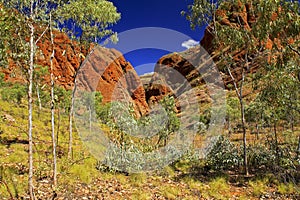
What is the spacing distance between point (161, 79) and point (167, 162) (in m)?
107

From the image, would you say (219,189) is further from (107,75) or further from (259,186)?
(107,75)

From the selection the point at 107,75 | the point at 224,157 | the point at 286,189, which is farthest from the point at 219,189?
the point at 107,75

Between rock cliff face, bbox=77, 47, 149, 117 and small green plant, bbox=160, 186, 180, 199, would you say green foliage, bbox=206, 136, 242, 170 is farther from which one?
rock cliff face, bbox=77, 47, 149, 117

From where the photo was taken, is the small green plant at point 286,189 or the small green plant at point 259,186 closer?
the small green plant at point 286,189

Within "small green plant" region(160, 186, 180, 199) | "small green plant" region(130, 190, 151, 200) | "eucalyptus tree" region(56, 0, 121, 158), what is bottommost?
"small green plant" region(160, 186, 180, 199)

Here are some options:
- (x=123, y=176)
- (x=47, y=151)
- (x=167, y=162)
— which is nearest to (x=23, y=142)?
(x=47, y=151)

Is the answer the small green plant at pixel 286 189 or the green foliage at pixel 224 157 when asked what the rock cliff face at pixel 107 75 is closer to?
the green foliage at pixel 224 157

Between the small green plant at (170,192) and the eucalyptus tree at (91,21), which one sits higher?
the eucalyptus tree at (91,21)

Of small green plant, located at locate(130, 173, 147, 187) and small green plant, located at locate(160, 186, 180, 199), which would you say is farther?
small green plant, located at locate(130, 173, 147, 187)

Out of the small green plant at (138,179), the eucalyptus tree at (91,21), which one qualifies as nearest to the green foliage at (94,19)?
the eucalyptus tree at (91,21)

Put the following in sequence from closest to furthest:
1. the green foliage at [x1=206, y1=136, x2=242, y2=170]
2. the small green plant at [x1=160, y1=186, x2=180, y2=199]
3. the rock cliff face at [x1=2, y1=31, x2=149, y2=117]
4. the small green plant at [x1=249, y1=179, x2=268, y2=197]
Answer: the small green plant at [x1=160, y1=186, x2=180, y2=199] < the small green plant at [x1=249, y1=179, x2=268, y2=197] < the green foliage at [x1=206, y1=136, x2=242, y2=170] < the rock cliff face at [x1=2, y1=31, x2=149, y2=117]

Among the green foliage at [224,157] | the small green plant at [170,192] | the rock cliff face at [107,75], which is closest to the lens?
the small green plant at [170,192]

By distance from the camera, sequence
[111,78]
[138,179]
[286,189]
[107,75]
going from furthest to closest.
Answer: [111,78]
[107,75]
[138,179]
[286,189]

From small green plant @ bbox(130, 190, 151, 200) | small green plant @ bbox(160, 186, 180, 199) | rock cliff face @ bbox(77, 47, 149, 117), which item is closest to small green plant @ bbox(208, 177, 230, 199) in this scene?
small green plant @ bbox(160, 186, 180, 199)
